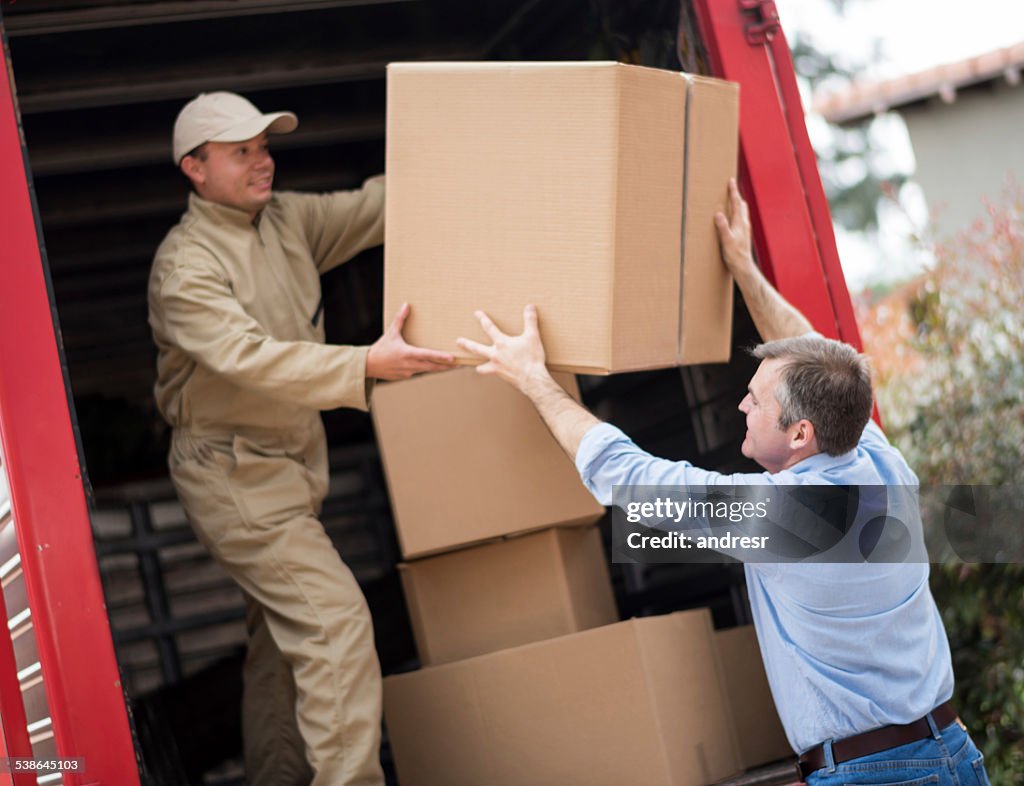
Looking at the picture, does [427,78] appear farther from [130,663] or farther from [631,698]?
[130,663]

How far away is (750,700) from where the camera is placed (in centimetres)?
311

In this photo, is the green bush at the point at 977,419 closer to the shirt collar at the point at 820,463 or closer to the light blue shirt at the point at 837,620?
the light blue shirt at the point at 837,620

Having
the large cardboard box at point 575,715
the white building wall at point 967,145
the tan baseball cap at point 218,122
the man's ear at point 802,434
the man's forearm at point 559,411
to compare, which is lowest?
the large cardboard box at point 575,715

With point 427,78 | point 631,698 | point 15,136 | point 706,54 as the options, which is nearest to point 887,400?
point 706,54

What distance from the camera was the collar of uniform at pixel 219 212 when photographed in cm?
305

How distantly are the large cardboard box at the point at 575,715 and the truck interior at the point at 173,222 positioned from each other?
A: 81 centimetres

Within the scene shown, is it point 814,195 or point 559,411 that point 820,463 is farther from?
point 814,195

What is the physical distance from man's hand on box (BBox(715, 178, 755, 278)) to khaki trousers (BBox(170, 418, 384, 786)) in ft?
3.78

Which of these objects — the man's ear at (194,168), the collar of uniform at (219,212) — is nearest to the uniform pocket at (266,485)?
the collar of uniform at (219,212)

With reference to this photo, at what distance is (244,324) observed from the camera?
9.25ft

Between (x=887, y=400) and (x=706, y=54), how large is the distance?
82.7 inches

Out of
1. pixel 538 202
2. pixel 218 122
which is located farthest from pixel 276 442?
pixel 538 202

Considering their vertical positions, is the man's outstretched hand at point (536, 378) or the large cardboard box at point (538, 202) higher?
the large cardboard box at point (538, 202)

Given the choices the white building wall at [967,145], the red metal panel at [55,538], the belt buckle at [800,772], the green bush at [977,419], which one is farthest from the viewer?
the white building wall at [967,145]
